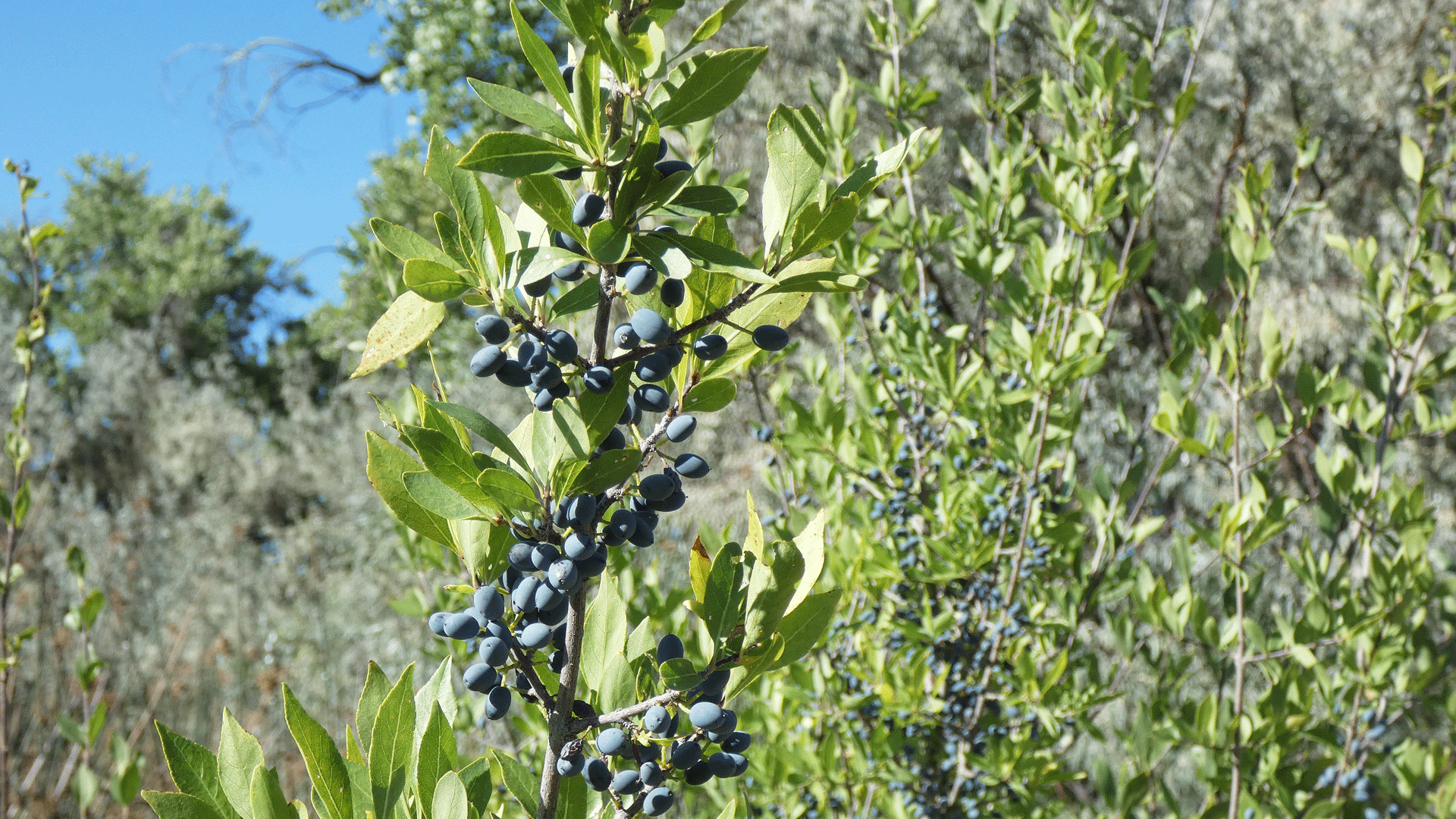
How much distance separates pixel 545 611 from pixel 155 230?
18.2 meters

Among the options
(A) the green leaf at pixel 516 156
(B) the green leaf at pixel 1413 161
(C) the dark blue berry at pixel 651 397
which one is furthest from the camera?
(B) the green leaf at pixel 1413 161

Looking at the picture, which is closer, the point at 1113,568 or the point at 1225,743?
the point at 1225,743

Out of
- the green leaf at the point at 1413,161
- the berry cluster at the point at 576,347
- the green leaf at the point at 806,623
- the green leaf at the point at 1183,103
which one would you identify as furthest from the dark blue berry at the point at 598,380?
the green leaf at the point at 1413,161

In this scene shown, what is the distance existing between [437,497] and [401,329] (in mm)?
113

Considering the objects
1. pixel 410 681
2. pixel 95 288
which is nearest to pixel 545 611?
pixel 410 681

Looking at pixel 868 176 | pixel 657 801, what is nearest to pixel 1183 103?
pixel 868 176

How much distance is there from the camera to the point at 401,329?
0.61 meters

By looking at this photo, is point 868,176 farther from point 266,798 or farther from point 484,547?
point 266,798

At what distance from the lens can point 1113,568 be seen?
1.80 meters

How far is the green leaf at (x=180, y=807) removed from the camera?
1.88ft

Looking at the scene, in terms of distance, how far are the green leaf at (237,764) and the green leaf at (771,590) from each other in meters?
0.33

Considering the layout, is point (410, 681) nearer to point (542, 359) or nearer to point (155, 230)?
point (542, 359)

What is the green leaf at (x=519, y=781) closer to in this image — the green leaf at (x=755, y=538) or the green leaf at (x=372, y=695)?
the green leaf at (x=372, y=695)

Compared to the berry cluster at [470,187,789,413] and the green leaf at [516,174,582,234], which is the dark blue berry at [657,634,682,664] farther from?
the green leaf at [516,174,582,234]
